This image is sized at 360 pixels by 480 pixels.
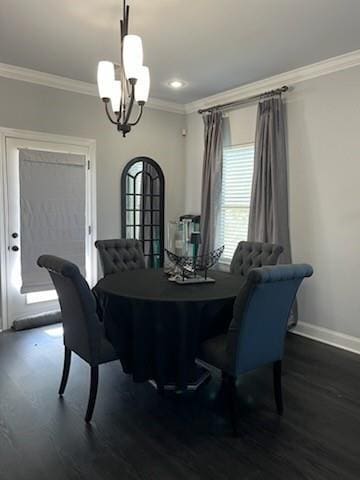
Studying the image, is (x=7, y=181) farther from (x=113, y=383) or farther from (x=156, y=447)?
(x=156, y=447)

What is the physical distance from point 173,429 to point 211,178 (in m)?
3.29

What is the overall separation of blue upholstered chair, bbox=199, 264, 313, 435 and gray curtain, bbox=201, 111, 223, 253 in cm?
257

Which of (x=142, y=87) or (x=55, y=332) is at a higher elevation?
(x=142, y=87)

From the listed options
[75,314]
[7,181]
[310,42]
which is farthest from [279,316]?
[7,181]

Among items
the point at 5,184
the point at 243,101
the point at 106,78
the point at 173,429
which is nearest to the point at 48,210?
the point at 5,184

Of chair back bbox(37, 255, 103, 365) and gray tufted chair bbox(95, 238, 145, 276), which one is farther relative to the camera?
gray tufted chair bbox(95, 238, 145, 276)

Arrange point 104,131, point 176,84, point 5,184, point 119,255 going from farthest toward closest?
point 104,131 → point 176,84 → point 5,184 → point 119,255

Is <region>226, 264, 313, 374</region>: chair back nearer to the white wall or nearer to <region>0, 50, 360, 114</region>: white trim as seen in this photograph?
the white wall

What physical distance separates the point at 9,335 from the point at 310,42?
162 inches

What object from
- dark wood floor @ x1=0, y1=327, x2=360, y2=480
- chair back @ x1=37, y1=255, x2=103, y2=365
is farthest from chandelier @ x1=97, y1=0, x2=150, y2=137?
dark wood floor @ x1=0, y1=327, x2=360, y2=480

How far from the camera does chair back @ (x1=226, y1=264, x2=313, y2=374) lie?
7.26 feet

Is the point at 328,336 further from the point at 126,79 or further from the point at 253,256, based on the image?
the point at 126,79

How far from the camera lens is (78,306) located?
2.46m

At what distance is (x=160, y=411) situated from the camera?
2615 mm
